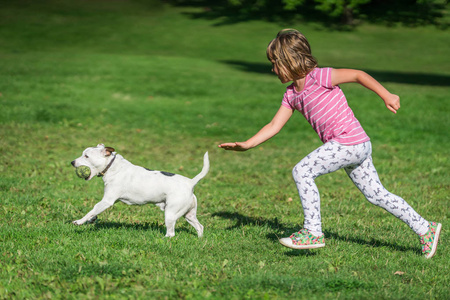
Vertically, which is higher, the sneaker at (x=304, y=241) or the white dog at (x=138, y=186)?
the white dog at (x=138, y=186)

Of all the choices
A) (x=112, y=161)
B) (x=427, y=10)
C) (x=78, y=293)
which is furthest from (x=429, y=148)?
(x=427, y=10)

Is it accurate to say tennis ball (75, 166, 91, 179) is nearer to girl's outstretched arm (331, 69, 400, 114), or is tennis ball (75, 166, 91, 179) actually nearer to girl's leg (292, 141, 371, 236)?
girl's leg (292, 141, 371, 236)

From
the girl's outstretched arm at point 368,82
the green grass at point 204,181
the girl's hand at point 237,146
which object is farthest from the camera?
the girl's hand at point 237,146

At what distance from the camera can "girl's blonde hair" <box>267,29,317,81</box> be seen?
18.1ft

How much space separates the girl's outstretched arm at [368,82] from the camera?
526 cm

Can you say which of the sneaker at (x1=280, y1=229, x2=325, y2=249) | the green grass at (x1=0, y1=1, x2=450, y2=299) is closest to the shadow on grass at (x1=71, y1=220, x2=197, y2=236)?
the green grass at (x1=0, y1=1, x2=450, y2=299)

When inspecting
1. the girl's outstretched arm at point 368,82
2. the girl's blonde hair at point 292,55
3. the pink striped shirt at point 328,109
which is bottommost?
the pink striped shirt at point 328,109

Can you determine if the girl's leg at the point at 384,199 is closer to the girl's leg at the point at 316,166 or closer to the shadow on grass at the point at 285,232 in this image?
the girl's leg at the point at 316,166

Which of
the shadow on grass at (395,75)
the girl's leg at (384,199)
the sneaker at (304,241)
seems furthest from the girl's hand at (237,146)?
the shadow on grass at (395,75)

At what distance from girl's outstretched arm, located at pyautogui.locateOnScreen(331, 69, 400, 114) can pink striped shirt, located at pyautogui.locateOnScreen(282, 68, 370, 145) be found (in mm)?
93

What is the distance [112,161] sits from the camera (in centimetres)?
621

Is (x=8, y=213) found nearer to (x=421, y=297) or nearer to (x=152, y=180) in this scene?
(x=152, y=180)

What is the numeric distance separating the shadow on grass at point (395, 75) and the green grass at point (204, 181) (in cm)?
15

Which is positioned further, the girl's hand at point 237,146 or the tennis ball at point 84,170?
the tennis ball at point 84,170
